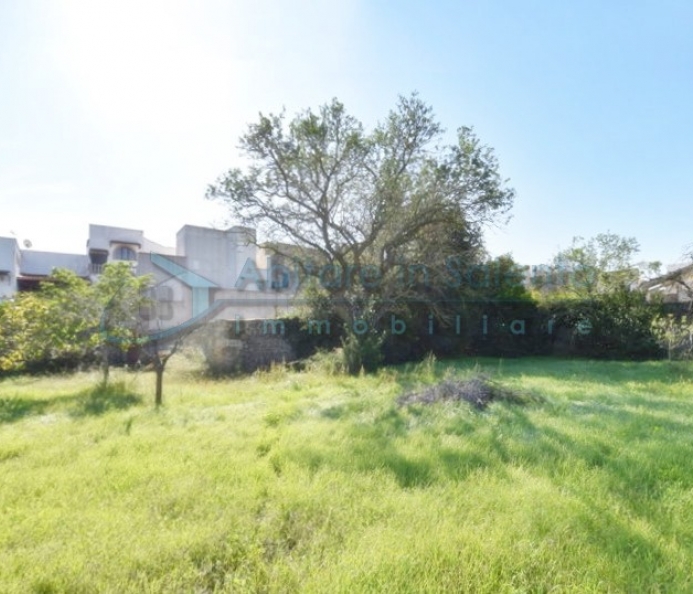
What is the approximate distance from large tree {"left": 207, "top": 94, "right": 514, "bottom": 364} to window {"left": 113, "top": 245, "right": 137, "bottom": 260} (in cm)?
1963

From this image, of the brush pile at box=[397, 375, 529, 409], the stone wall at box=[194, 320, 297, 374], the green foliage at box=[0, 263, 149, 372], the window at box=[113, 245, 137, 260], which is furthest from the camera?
the window at box=[113, 245, 137, 260]

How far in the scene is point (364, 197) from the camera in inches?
468

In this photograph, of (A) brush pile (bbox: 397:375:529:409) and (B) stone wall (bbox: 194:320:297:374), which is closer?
(A) brush pile (bbox: 397:375:529:409)

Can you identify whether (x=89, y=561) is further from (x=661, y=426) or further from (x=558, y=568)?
(x=661, y=426)

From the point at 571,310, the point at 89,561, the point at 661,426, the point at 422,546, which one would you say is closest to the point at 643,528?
the point at 422,546

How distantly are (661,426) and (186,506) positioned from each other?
529 centimetres

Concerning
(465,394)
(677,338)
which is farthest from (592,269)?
(465,394)

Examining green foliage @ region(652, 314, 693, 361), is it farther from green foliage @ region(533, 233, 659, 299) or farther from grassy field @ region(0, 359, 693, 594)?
grassy field @ region(0, 359, 693, 594)

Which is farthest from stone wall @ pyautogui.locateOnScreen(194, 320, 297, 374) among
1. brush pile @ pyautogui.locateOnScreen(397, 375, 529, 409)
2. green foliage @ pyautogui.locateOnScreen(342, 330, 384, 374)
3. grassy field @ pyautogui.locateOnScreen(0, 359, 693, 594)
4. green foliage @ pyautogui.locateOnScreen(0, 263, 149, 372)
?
brush pile @ pyautogui.locateOnScreen(397, 375, 529, 409)

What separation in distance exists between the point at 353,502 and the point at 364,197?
1048 centimetres

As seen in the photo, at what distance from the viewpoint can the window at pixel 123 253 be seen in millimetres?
26938

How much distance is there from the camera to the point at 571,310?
44.8 ft

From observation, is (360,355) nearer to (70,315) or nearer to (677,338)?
(70,315)

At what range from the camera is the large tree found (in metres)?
11.2
